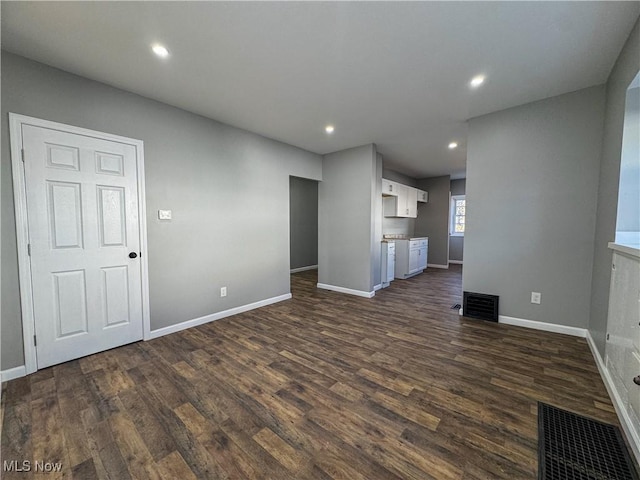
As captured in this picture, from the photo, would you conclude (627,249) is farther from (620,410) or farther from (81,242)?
(81,242)

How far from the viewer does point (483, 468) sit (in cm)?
135

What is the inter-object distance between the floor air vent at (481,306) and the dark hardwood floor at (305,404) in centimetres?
29

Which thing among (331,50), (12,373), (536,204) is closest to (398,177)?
(536,204)

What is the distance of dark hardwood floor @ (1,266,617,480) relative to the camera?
4.58 ft

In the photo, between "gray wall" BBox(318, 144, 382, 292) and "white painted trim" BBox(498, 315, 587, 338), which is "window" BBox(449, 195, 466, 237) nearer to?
"gray wall" BBox(318, 144, 382, 292)

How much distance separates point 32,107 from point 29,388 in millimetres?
2333

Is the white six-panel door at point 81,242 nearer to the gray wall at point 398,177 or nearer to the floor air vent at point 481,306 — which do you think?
the floor air vent at point 481,306

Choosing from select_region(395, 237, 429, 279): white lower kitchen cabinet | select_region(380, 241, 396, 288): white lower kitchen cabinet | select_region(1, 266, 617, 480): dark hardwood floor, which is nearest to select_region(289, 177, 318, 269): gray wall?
select_region(395, 237, 429, 279): white lower kitchen cabinet

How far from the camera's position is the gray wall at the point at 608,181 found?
6.55 feet

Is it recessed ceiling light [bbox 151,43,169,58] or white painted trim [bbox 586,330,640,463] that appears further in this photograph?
recessed ceiling light [bbox 151,43,169,58]

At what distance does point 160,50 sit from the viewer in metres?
2.05

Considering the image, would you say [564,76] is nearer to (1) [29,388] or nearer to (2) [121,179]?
(2) [121,179]

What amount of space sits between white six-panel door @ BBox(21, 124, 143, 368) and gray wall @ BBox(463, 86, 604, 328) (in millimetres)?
4202

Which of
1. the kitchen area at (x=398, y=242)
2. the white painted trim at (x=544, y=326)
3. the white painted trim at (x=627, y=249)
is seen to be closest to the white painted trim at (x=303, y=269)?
the kitchen area at (x=398, y=242)
